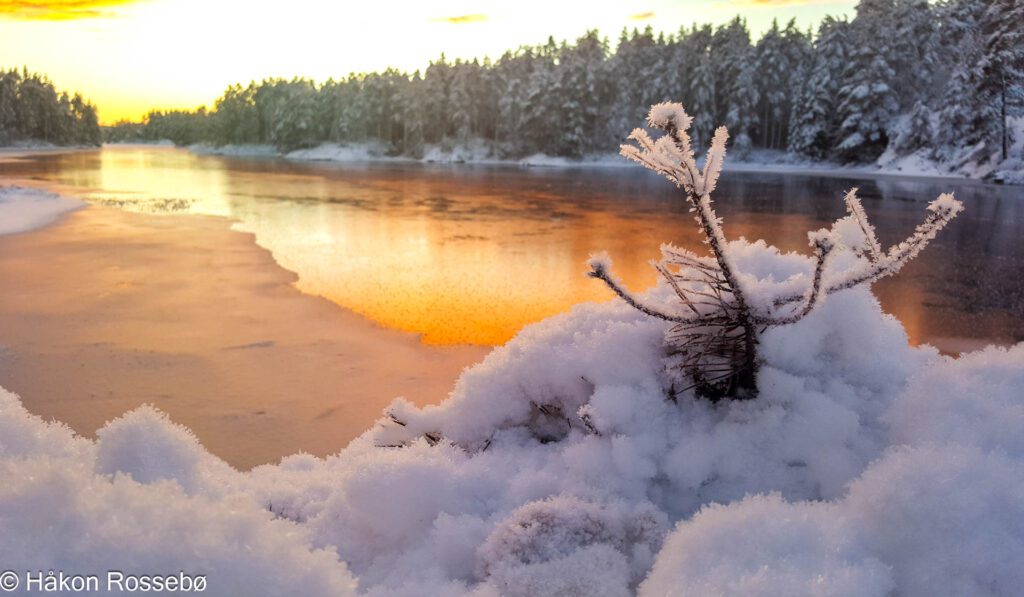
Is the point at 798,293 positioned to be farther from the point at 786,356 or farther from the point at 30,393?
the point at 30,393

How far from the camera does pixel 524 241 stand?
48.8ft

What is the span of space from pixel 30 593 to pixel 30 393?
588 cm

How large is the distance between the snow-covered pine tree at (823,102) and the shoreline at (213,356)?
169 feet

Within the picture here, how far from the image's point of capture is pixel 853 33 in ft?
175

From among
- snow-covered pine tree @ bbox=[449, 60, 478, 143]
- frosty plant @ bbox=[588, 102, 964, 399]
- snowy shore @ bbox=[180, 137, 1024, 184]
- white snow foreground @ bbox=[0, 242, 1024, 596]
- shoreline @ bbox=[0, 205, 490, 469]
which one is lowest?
shoreline @ bbox=[0, 205, 490, 469]

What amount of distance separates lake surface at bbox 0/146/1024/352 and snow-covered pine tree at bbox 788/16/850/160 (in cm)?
2201

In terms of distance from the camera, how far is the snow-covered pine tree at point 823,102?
51812 millimetres

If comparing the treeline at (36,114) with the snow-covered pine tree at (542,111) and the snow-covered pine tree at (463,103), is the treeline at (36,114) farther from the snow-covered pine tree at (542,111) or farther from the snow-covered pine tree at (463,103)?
the snow-covered pine tree at (542,111)

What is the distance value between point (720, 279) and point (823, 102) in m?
57.7

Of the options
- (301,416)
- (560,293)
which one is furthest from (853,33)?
(301,416)

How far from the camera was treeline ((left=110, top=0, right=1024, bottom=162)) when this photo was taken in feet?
137

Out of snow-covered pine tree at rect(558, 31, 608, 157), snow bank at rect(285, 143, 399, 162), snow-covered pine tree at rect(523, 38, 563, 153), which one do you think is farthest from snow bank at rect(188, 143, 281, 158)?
snow-covered pine tree at rect(558, 31, 608, 157)

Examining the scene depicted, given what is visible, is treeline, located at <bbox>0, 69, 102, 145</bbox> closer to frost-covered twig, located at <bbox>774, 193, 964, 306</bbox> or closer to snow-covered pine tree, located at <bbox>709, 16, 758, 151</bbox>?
snow-covered pine tree, located at <bbox>709, 16, 758, 151</bbox>

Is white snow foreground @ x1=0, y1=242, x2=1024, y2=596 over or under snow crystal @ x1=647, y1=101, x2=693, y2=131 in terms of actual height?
under
